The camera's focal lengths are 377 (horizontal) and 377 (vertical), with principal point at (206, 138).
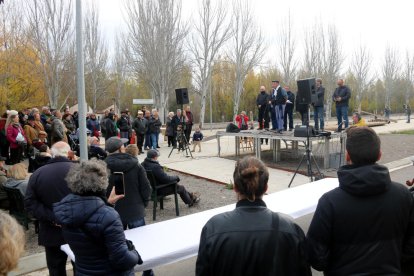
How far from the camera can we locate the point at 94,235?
2688 mm

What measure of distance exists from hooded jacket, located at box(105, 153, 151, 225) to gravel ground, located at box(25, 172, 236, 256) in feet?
5.78

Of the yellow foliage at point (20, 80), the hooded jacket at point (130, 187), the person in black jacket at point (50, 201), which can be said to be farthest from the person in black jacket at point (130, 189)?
the yellow foliage at point (20, 80)

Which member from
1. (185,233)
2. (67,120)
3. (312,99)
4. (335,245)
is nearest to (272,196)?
(185,233)

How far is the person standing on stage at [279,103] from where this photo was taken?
13.5 m

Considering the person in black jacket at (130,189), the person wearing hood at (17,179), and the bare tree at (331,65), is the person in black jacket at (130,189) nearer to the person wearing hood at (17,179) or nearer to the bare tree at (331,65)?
the person wearing hood at (17,179)

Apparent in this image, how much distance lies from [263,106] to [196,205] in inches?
305

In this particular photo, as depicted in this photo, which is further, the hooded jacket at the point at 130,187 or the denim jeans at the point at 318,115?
the denim jeans at the point at 318,115

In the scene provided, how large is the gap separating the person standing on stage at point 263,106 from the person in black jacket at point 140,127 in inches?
186

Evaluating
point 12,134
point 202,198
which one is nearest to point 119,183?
point 202,198

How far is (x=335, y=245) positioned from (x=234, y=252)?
27.3 inches

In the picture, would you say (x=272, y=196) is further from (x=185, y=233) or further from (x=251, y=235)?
(x=251, y=235)

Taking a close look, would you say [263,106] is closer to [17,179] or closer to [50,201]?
[17,179]

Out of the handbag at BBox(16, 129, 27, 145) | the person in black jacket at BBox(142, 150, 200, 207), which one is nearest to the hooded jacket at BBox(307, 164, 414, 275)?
the person in black jacket at BBox(142, 150, 200, 207)

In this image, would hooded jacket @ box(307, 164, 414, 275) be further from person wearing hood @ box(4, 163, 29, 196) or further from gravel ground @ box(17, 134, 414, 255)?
person wearing hood @ box(4, 163, 29, 196)
